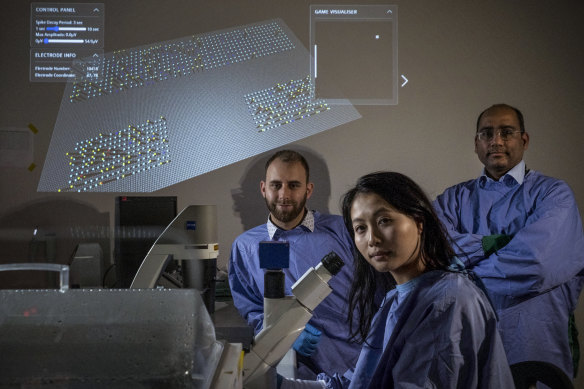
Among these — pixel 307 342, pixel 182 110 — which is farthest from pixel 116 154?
pixel 307 342

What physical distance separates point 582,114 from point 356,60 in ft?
4.64

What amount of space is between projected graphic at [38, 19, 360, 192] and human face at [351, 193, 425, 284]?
5.35ft

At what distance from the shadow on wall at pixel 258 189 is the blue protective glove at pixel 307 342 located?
95 centimetres

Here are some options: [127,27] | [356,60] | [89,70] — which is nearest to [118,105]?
[89,70]

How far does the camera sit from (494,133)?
2.30 metres

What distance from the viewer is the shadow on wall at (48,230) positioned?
2803 millimetres

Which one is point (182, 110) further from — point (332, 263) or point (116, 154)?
point (332, 263)

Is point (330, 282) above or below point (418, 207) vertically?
below

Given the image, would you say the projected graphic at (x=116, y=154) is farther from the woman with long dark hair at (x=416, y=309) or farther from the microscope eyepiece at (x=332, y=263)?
the microscope eyepiece at (x=332, y=263)

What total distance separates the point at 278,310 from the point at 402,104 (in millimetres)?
2103

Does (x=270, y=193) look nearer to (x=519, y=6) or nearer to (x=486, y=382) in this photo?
(x=486, y=382)

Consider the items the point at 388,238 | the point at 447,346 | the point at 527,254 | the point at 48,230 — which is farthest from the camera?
the point at 48,230

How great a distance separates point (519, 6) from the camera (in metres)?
2.83

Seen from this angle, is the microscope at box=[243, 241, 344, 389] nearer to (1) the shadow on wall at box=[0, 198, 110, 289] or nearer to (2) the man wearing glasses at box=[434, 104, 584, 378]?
(2) the man wearing glasses at box=[434, 104, 584, 378]
